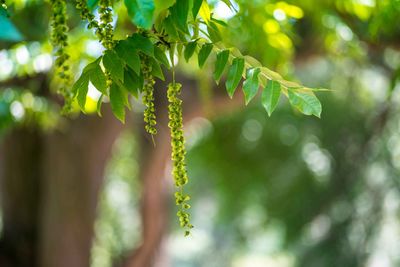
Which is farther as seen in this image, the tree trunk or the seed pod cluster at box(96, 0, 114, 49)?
the tree trunk

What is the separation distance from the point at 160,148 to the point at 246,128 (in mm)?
2771

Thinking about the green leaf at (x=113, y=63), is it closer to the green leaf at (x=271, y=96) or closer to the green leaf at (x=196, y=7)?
the green leaf at (x=196, y=7)

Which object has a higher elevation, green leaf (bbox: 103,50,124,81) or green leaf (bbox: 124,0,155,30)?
green leaf (bbox: 103,50,124,81)

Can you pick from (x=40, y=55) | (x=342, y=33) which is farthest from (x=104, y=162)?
(x=342, y=33)

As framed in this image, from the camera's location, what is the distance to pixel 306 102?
56.5 inches

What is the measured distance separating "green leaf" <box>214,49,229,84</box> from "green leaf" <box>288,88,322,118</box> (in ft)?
0.52

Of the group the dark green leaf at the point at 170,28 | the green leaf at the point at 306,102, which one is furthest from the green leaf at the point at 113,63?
the green leaf at the point at 306,102

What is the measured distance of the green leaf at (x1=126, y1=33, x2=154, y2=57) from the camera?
1.39 metres

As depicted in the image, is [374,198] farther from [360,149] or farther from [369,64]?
[369,64]

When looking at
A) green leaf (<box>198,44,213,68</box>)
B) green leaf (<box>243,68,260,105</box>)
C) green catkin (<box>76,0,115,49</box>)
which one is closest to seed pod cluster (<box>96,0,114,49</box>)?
green catkin (<box>76,0,115,49</box>)

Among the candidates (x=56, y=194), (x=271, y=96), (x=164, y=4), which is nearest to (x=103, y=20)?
(x=164, y=4)

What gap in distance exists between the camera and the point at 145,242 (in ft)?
21.2

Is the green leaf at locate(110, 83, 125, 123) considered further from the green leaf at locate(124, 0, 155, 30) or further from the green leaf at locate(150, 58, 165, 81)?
the green leaf at locate(124, 0, 155, 30)

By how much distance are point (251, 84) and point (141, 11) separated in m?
0.38
